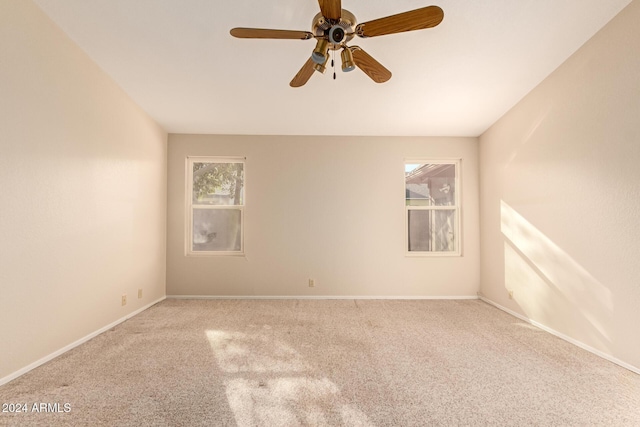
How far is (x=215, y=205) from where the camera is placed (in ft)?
15.4

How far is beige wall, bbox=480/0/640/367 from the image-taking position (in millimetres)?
2297

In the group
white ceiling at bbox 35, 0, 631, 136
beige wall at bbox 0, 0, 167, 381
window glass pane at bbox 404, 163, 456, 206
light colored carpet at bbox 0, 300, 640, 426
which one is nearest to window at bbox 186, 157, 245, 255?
white ceiling at bbox 35, 0, 631, 136

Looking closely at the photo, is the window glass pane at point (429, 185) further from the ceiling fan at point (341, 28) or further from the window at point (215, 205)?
the ceiling fan at point (341, 28)

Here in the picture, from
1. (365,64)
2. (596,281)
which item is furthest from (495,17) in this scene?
(596,281)

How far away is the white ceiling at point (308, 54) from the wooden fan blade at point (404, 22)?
39 centimetres

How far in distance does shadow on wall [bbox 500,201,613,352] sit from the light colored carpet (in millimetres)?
175

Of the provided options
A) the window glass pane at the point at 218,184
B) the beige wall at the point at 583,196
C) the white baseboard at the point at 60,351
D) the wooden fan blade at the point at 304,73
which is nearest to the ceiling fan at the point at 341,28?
the wooden fan blade at the point at 304,73

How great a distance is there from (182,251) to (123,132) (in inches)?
72.2

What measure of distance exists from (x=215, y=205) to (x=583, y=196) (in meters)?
4.28

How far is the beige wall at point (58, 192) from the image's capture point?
2066mm

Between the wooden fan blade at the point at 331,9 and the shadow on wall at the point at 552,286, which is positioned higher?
the wooden fan blade at the point at 331,9

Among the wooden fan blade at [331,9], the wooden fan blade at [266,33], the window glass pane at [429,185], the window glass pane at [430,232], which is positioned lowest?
the window glass pane at [430,232]

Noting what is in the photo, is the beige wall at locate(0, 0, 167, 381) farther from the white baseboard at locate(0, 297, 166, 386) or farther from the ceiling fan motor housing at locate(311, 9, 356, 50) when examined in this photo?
the ceiling fan motor housing at locate(311, 9, 356, 50)

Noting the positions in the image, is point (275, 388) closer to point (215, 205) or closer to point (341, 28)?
point (341, 28)
